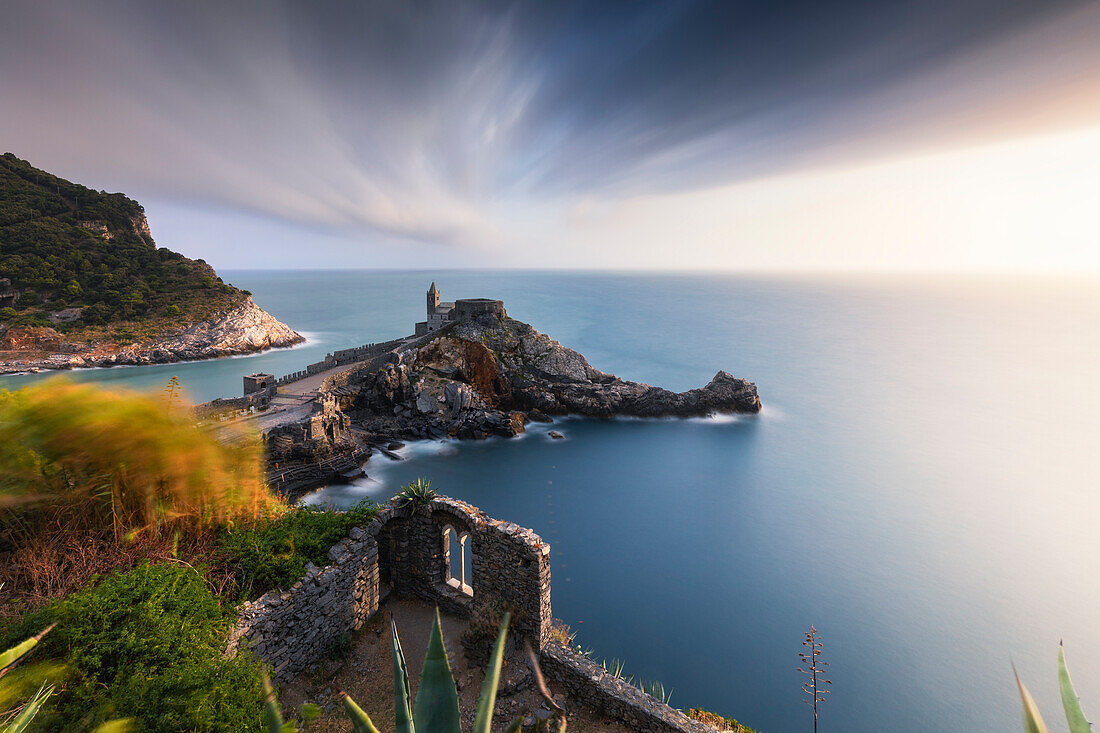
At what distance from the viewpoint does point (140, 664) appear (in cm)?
488

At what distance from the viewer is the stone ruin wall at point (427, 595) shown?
761 cm

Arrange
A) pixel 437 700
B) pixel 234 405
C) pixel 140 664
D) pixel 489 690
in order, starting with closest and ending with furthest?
pixel 489 690 < pixel 437 700 < pixel 140 664 < pixel 234 405

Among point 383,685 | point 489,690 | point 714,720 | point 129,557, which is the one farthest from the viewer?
point 714,720

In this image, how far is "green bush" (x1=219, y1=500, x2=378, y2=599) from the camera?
24.7ft

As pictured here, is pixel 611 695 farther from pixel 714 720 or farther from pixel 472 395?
pixel 472 395

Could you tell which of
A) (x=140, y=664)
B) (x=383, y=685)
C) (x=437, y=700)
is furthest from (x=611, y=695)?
(x=140, y=664)

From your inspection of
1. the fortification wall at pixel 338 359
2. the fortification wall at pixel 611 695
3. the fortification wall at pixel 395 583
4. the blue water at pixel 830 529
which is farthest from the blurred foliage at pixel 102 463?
the fortification wall at pixel 338 359

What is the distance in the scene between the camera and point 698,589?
1844cm

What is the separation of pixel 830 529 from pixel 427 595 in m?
22.6

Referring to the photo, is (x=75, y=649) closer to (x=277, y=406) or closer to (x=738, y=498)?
(x=277, y=406)

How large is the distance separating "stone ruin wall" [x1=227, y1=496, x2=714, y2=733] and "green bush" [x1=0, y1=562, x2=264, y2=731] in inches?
53.6

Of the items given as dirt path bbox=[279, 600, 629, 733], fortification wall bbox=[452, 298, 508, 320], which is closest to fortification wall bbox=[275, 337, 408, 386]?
fortification wall bbox=[452, 298, 508, 320]

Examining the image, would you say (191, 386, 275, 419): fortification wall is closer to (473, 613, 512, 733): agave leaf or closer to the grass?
the grass

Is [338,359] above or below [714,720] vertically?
above
